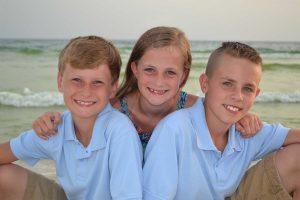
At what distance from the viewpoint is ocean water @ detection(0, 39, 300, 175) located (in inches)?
256

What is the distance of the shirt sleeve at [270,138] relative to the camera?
2344 mm

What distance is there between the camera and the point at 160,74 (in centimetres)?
249

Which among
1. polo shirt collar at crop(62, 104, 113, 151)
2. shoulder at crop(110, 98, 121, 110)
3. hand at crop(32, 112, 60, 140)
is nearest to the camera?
polo shirt collar at crop(62, 104, 113, 151)

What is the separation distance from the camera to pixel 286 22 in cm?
1175

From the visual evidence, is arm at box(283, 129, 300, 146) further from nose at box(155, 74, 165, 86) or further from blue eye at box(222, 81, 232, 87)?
nose at box(155, 74, 165, 86)

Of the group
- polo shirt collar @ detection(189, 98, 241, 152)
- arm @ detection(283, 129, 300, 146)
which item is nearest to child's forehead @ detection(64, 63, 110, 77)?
polo shirt collar @ detection(189, 98, 241, 152)

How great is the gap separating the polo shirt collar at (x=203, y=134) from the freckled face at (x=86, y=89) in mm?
468

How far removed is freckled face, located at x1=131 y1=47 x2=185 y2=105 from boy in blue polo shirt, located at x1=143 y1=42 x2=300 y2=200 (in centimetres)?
21

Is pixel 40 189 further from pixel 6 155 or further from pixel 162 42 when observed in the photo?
pixel 162 42

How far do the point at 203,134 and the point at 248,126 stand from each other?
263 mm

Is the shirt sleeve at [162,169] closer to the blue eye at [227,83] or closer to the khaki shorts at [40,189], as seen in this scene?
the blue eye at [227,83]

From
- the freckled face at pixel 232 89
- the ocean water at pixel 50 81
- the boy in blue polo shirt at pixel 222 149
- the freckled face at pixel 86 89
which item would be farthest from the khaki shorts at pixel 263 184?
the ocean water at pixel 50 81

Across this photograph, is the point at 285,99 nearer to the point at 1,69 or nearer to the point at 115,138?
the point at 1,69

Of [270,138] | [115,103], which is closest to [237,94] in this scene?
[270,138]
